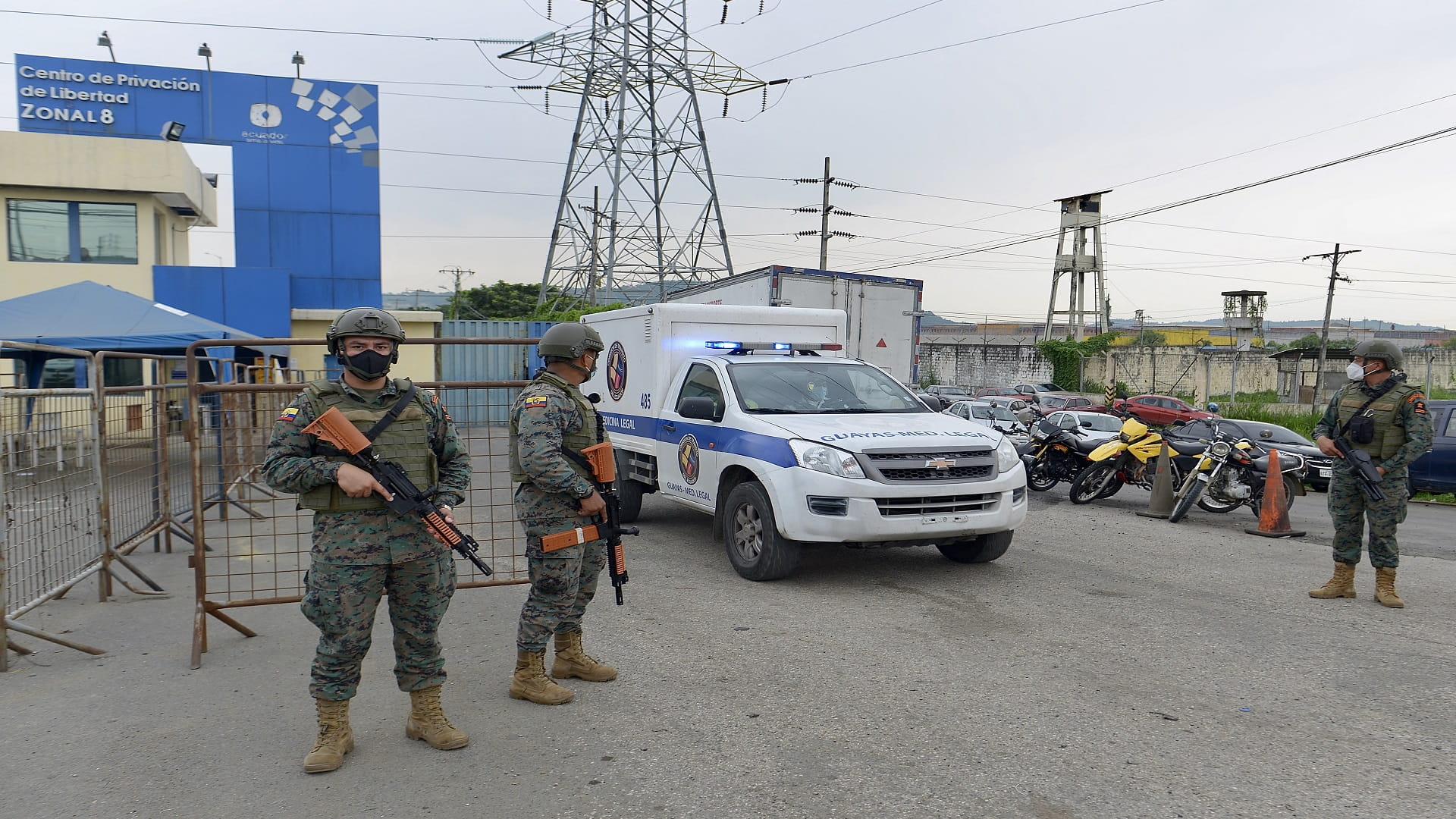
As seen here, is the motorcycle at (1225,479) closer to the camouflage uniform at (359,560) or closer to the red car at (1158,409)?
the camouflage uniform at (359,560)

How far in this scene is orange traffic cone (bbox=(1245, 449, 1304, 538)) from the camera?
9.66 m

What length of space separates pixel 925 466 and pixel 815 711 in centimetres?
276

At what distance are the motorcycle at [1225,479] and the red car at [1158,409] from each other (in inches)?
622

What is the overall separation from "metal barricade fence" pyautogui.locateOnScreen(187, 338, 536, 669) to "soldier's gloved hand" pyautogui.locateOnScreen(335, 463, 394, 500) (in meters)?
1.06

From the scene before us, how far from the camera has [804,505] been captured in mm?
6652

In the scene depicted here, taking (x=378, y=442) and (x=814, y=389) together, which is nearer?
(x=378, y=442)

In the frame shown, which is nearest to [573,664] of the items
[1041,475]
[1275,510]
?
[1275,510]

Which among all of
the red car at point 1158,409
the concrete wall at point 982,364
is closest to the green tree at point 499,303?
the concrete wall at point 982,364

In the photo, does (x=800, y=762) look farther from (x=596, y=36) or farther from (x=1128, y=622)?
(x=596, y=36)

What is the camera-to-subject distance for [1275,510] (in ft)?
31.8

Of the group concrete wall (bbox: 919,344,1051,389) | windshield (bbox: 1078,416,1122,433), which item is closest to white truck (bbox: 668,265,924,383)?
windshield (bbox: 1078,416,1122,433)

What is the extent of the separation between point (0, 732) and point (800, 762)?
364cm

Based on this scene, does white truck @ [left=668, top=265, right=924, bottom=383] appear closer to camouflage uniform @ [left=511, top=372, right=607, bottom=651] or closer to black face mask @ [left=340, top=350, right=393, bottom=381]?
camouflage uniform @ [left=511, top=372, right=607, bottom=651]

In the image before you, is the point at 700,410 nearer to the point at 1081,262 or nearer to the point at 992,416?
the point at 992,416
